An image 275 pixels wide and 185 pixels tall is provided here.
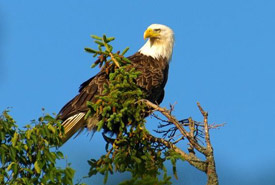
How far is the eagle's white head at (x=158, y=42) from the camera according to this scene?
9.73 meters

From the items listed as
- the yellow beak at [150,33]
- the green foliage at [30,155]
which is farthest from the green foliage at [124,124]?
the yellow beak at [150,33]

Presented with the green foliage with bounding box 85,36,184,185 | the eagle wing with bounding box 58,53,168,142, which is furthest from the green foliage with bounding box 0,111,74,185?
the eagle wing with bounding box 58,53,168,142

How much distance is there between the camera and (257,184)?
5572 cm

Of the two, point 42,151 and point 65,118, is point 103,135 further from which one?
point 42,151

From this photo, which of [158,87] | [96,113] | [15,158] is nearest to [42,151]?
[15,158]

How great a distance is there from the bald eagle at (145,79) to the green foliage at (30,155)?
2330 millimetres

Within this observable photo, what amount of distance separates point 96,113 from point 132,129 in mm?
427

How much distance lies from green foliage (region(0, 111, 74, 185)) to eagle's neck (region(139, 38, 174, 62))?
3.56 meters

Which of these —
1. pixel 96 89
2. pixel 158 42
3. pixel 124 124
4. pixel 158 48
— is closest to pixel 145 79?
pixel 96 89

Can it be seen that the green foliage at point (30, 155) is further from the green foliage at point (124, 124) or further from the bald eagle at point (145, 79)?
the bald eagle at point (145, 79)

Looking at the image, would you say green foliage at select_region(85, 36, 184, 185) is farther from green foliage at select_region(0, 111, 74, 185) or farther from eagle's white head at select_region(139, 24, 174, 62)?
eagle's white head at select_region(139, 24, 174, 62)

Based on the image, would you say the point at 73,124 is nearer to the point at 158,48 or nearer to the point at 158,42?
the point at 158,48

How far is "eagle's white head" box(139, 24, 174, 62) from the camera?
9.73m

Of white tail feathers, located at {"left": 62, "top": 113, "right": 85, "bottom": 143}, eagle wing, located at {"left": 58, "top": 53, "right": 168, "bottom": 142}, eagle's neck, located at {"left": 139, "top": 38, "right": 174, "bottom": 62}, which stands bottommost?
white tail feathers, located at {"left": 62, "top": 113, "right": 85, "bottom": 143}
